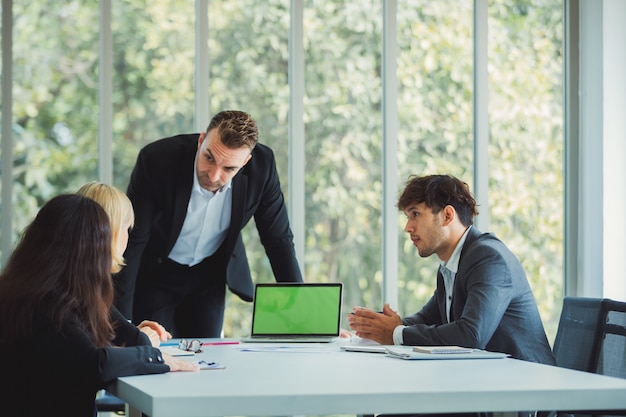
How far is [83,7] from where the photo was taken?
428 cm

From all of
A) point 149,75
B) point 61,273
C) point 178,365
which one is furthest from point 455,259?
point 149,75

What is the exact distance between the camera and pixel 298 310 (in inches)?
129

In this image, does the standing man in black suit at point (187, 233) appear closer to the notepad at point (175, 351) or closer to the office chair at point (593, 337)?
the notepad at point (175, 351)

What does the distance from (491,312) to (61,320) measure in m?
1.38

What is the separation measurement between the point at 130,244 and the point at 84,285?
1.42m

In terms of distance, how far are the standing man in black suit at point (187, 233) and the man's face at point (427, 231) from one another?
0.68 metres

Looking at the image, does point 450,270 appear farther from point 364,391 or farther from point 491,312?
point 364,391

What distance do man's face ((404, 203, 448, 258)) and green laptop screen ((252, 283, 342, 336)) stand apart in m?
0.32

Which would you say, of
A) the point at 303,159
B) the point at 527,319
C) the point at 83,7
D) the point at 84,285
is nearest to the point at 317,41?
the point at 303,159

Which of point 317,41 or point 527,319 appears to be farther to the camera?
point 317,41

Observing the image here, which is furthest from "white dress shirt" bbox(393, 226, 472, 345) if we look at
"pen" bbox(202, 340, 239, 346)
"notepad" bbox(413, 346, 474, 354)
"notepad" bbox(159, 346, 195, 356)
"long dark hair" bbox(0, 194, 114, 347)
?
"long dark hair" bbox(0, 194, 114, 347)

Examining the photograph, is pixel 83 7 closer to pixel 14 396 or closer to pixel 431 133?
pixel 431 133

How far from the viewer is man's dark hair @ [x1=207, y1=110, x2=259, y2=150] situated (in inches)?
130

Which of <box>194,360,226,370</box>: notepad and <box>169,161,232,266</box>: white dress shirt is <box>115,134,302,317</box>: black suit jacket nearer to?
<box>169,161,232,266</box>: white dress shirt
